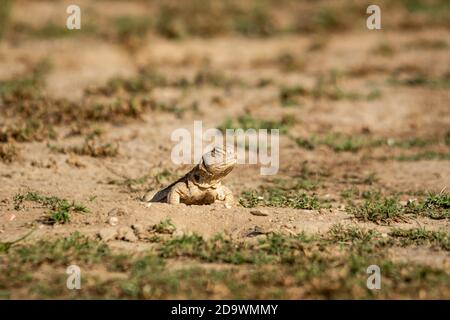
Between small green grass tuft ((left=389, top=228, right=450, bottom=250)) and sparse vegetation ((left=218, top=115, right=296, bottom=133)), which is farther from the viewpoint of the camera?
sparse vegetation ((left=218, top=115, right=296, bottom=133))

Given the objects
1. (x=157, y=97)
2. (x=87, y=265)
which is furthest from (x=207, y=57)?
(x=87, y=265)

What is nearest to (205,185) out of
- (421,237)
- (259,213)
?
(259,213)

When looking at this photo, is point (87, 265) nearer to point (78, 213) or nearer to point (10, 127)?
point (78, 213)

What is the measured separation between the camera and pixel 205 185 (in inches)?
260

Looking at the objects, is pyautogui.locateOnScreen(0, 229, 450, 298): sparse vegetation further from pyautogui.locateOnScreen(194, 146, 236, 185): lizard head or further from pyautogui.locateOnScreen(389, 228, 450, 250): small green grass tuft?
pyautogui.locateOnScreen(194, 146, 236, 185): lizard head

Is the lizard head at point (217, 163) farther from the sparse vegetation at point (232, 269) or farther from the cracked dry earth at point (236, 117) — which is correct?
the sparse vegetation at point (232, 269)

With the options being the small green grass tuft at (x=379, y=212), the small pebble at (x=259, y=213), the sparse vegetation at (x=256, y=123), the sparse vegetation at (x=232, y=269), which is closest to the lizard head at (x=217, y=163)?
the small pebble at (x=259, y=213)

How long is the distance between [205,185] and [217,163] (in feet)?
1.21

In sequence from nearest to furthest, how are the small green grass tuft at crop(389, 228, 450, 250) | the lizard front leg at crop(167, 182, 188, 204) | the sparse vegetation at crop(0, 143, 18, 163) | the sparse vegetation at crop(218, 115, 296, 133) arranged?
1. the small green grass tuft at crop(389, 228, 450, 250)
2. the lizard front leg at crop(167, 182, 188, 204)
3. the sparse vegetation at crop(0, 143, 18, 163)
4. the sparse vegetation at crop(218, 115, 296, 133)

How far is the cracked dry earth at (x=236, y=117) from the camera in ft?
20.0

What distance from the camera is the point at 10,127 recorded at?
29.4 feet

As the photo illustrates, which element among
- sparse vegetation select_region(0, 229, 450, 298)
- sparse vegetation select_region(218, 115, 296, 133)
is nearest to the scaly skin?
sparse vegetation select_region(0, 229, 450, 298)

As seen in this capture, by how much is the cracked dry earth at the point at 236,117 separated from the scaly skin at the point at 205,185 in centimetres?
28

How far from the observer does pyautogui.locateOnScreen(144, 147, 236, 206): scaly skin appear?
6.33 meters
